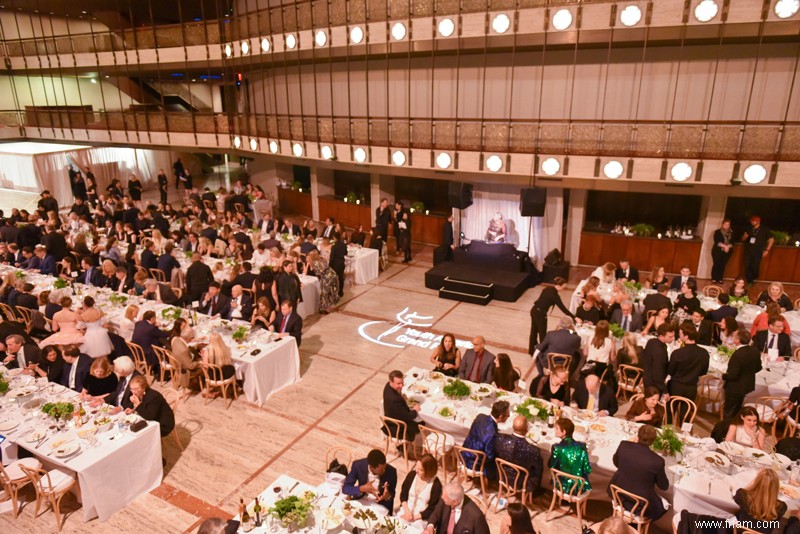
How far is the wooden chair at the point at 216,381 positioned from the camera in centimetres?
885

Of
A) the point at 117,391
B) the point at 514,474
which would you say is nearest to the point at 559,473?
the point at 514,474

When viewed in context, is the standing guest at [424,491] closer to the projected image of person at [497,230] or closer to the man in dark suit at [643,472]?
the man in dark suit at [643,472]

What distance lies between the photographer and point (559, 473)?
20.1ft

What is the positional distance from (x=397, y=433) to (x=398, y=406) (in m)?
0.36

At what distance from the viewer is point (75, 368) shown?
8.11m

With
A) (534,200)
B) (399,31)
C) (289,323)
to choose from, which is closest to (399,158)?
(399,31)

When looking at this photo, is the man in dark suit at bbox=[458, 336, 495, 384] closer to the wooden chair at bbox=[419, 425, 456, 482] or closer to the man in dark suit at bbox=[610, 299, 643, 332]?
the wooden chair at bbox=[419, 425, 456, 482]

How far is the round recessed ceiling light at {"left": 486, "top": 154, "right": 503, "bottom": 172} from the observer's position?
46.0ft

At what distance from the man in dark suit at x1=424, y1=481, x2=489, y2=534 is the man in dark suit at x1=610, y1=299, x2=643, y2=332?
5726 millimetres

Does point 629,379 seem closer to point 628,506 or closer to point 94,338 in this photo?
point 628,506

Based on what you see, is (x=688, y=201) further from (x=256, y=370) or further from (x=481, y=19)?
(x=256, y=370)

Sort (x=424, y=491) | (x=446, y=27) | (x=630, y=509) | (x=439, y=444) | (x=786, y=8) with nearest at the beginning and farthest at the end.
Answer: (x=630, y=509)
(x=424, y=491)
(x=439, y=444)
(x=786, y=8)
(x=446, y=27)

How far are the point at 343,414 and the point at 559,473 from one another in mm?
3875

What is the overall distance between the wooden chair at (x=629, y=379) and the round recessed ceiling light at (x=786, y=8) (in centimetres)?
808
